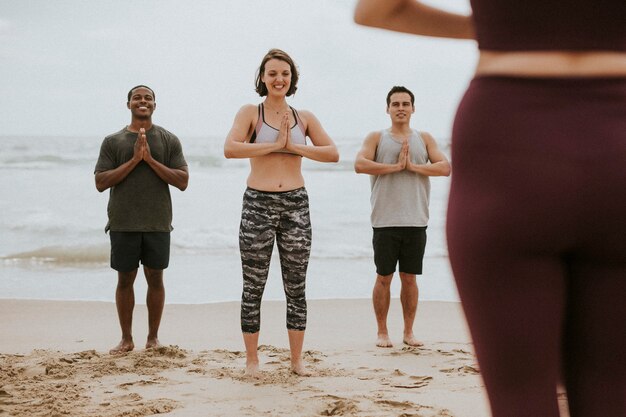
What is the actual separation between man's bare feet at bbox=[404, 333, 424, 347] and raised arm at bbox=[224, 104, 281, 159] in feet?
8.06

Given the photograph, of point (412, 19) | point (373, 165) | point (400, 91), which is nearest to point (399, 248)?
point (373, 165)

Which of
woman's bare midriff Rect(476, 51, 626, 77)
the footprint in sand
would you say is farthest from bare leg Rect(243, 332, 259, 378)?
woman's bare midriff Rect(476, 51, 626, 77)

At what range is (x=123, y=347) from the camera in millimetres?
6352

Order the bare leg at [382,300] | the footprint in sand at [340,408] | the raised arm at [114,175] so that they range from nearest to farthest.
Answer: the footprint in sand at [340,408]
the raised arm at [114,175]
the bare leg at [382,300]

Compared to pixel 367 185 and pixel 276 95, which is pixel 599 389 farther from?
pixel 367 185

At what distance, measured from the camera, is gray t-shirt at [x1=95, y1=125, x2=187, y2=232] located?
6344 millimetres

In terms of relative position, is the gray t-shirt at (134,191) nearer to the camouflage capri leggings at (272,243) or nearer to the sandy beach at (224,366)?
the sandy beach at (224,366)

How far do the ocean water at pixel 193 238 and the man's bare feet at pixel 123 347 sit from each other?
2.52 m

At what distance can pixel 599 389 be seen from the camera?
3.72 ft

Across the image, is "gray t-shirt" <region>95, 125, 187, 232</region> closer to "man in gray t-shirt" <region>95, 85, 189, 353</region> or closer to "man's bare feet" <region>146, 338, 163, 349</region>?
"man in gray t-shirt" <region>95, 85, 189, 353</region>

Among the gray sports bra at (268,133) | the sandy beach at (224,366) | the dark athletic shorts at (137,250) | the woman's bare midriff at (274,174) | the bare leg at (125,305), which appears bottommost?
the sandy beach at (224,366)

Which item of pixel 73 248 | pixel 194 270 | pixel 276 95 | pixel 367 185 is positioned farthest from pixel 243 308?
pixel 367 185

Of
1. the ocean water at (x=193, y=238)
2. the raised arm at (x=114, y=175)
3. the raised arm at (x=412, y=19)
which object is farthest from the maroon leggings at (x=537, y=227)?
the raised arm at (x=114, y=175)

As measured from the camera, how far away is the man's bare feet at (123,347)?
631 cm
